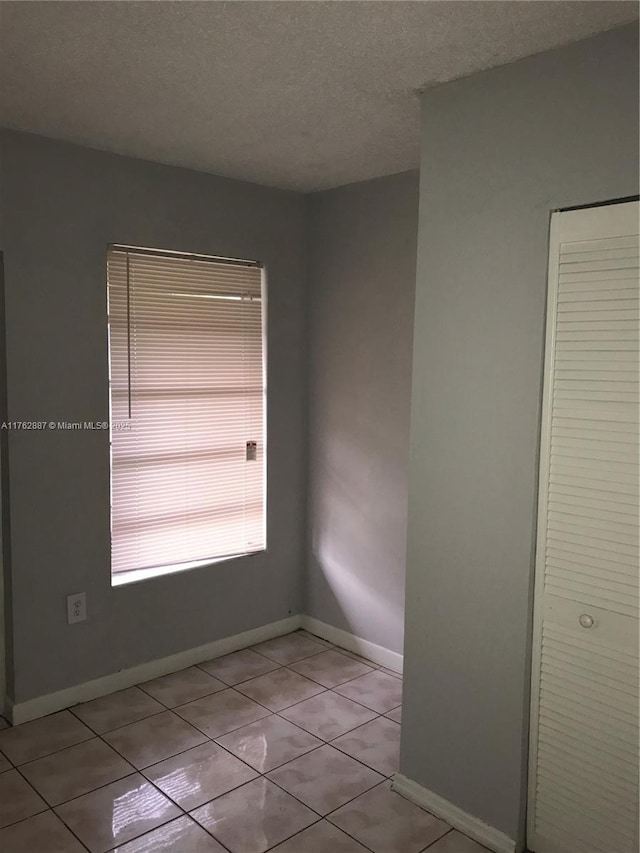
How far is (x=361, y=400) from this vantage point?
3.54 meters

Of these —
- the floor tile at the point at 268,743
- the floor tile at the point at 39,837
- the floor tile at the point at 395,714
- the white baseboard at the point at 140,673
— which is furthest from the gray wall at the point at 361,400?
the floor tile at the point at 39,837

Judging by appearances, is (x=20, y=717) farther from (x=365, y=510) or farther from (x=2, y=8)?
(x=2, y=8)

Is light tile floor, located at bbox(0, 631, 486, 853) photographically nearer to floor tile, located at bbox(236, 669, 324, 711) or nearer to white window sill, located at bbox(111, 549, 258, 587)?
floor tile, located at bbox(236, 669, 324, 711)

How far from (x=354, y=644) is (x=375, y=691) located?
16.8 inches

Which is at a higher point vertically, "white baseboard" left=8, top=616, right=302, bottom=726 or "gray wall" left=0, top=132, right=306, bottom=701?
"gray wall" left=0, top=132, right=306, bottom=701

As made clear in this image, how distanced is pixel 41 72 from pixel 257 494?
216 centimetres

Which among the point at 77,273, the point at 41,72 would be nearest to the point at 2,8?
the point at 41,72

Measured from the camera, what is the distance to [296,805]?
2.43 metres

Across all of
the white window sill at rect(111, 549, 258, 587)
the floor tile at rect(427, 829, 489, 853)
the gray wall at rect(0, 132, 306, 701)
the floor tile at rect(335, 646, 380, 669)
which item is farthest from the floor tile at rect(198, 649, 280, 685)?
the floor tile at rect(427, 829, 489, 853)

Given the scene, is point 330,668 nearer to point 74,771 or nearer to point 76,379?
point 74,771

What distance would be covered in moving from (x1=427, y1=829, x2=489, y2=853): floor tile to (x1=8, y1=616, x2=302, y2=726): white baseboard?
1569 millimetres

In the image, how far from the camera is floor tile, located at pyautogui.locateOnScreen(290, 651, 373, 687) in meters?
3.36

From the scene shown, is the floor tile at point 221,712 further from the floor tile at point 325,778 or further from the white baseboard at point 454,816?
the white baseboard at point 454,816

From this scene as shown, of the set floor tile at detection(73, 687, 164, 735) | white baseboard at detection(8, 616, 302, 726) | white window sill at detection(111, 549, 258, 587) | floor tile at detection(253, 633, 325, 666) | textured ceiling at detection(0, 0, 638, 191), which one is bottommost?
floor tile at detection(73, 687, 164, 735)
